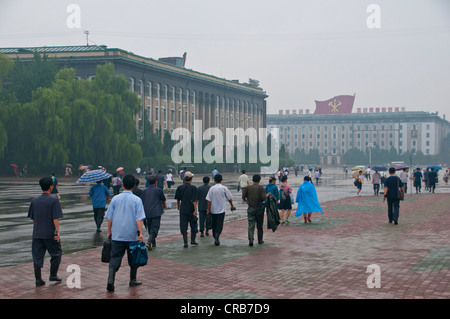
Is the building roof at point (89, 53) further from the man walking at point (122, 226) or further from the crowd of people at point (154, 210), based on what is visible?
the man walking at point (122, 226)

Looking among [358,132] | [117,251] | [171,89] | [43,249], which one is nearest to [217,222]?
[117,251]

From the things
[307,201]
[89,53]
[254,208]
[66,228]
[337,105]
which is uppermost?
[337,105]

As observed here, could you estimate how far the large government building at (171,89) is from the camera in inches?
2648

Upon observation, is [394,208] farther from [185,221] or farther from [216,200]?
[185,221]

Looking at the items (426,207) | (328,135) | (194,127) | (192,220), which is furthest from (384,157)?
(192,220)

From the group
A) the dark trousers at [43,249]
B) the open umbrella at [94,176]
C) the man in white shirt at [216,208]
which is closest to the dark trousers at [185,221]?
the man in white shirt at [216,208]

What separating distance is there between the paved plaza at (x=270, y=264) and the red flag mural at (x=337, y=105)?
17212 centimetres

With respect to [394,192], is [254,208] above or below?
below

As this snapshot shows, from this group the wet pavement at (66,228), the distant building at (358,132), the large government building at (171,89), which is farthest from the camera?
the distant building at (358,132)

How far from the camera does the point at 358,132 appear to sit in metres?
182

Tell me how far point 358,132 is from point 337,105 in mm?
12134

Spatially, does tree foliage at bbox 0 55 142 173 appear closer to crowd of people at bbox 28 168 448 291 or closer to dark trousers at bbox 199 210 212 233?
crowd of people at bbox 28 168 448 291
